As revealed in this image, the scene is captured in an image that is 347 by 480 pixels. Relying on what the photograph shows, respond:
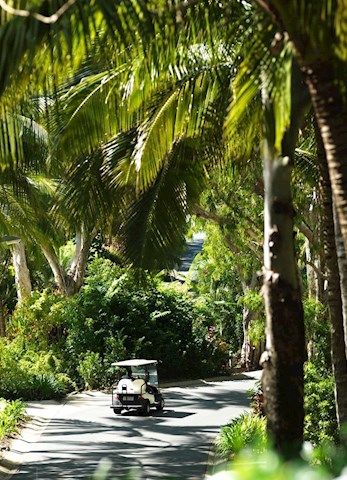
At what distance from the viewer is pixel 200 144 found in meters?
12.1

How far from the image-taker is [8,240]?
2191 centimetres

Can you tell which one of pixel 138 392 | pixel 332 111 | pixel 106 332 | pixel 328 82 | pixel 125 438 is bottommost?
pixel 125 438

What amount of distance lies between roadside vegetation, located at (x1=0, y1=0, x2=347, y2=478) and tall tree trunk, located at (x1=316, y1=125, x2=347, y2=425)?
22 millimetres

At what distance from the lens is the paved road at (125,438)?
1546cm

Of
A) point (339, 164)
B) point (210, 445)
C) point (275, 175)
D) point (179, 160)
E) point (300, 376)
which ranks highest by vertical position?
point (179, 160)

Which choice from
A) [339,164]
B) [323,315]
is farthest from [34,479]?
[339,164]

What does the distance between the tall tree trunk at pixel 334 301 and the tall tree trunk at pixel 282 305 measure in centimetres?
184

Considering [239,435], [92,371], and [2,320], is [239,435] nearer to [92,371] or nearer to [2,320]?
[92,371]

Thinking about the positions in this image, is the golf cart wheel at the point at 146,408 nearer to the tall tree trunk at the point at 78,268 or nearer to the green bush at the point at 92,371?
the green bush at the point at 92,371

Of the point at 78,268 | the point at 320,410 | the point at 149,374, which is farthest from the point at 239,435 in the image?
the point at 78,268

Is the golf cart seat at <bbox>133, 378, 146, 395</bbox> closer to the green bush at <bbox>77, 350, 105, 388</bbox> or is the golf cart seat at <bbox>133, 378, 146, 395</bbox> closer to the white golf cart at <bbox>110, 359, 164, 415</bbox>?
the white golf cart at <bbox>110, 359, 164, 415</bbox>

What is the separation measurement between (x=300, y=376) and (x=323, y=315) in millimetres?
8503

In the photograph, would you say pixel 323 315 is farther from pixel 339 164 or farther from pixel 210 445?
pixel 339 164

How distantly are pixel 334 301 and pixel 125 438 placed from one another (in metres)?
8.38
